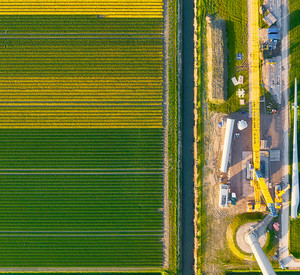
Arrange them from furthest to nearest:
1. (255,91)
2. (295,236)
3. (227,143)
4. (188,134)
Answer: (188,134) < (255,91) < (295,236) < (227,143)

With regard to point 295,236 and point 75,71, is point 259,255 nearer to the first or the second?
point 295,236

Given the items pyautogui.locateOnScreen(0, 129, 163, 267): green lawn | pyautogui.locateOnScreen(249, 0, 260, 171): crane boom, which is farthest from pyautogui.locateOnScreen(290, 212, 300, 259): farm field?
pyautogui.locateOnScreen(0, 129, 163, 267): green lawn

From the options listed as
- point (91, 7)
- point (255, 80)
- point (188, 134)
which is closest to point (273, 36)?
point (255, 80)

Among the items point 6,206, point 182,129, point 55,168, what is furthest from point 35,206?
point 182,129

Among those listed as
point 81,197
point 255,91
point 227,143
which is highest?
point 255,91

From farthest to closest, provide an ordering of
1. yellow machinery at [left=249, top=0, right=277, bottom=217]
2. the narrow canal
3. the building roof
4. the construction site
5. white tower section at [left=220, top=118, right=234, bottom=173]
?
the narrow canal
the construction site
the building roof
yellow machinery at [left=249, top=0, right=277, bottom=217]
white tower section at [left=220, top=118, right=234, bottom=173]

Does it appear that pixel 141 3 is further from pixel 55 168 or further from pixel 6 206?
pixel 6 206

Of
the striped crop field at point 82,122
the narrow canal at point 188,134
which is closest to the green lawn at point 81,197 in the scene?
the striped crop field at point 82,122

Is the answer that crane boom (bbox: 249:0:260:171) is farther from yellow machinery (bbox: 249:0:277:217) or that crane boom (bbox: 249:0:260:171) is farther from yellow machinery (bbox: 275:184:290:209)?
yellow machinery (bbox: 275:184:290:209)
